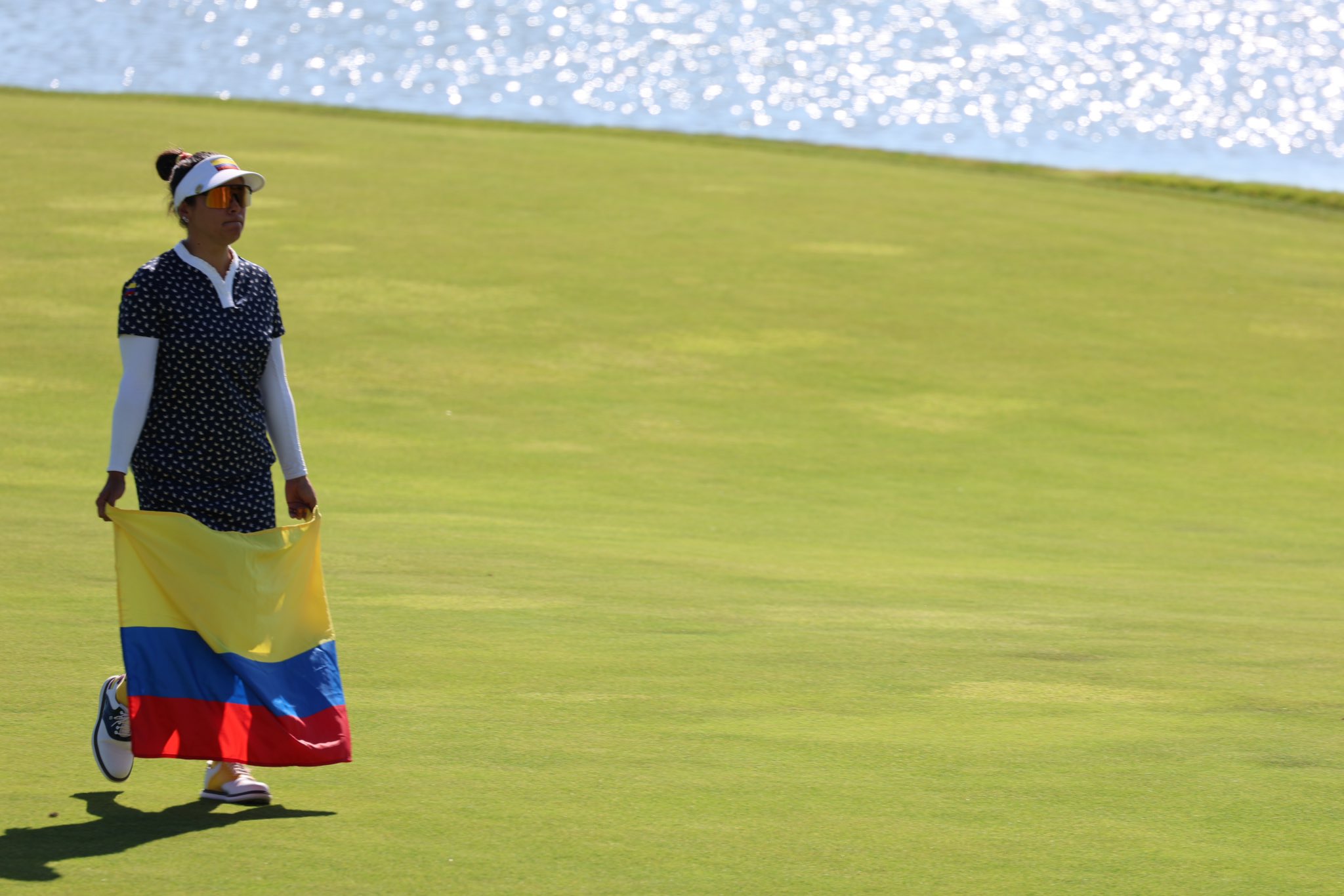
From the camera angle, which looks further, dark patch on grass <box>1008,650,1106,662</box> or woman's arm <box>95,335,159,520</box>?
dark patch on grass <box>1008,650,1106,662</box>

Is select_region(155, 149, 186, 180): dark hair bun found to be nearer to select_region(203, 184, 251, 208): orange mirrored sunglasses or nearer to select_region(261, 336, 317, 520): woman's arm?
select_region(203, 184, 251, 208): orange mirrored sunglasses

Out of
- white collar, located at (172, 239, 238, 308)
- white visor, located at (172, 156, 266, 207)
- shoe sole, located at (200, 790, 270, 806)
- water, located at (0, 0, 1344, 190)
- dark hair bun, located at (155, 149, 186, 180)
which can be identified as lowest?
shoe sole, located at (200, 790, 270, 806)

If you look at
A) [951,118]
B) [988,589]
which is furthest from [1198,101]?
[988,589]

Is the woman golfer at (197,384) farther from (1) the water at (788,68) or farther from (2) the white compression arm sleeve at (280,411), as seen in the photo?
(1) the water at (788,68)

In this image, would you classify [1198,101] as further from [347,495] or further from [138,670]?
[138,670]

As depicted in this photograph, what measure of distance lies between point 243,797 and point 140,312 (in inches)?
49.3

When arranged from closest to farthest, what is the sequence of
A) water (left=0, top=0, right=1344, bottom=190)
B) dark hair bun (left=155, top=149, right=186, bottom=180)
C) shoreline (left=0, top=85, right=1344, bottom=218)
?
dark hair bun (left=155, top=149, right=186, bottom=180)
shoreline (left=0, top=85, right=1344, bottom=218)
water (left=0, top=0, right=1344, bottom=190)

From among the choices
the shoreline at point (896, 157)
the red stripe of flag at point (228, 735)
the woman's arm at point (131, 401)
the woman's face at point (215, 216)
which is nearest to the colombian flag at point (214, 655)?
the red stripe of flag at point (228, 735)

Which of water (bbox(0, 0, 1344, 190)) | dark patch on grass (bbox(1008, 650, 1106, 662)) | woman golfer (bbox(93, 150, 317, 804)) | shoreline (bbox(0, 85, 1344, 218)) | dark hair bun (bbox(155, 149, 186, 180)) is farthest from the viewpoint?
water (bbox(0, 0, 1344, 190))

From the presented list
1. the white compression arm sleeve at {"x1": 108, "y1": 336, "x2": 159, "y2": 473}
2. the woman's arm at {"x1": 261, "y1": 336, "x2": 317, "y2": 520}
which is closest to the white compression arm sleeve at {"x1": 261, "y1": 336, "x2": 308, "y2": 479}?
the woman's arm at {"x1": 261, "y1": 336, "x2": 317, "y2": 520}

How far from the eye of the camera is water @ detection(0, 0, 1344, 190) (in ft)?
128

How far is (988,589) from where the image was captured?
315 inches

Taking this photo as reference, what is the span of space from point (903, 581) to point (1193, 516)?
10.5ft

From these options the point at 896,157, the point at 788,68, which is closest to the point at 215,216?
the point at 896,157
